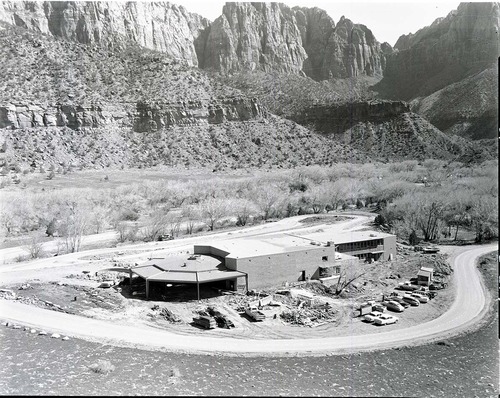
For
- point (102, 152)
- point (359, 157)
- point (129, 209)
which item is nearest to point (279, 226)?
point (129, 209)

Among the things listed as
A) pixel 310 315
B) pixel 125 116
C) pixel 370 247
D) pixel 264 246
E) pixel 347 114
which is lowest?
pixel 310 315

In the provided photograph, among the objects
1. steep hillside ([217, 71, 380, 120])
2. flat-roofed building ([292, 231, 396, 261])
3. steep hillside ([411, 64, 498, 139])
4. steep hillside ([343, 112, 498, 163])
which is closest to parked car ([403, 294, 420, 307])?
flat-roofed building ([292, 231, 396, 261])


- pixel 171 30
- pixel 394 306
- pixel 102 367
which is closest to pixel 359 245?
pixel 394 306

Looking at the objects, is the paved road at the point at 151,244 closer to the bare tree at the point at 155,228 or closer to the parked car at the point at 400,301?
the bare tree at the point at 155,228

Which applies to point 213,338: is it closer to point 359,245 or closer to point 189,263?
point 189,263

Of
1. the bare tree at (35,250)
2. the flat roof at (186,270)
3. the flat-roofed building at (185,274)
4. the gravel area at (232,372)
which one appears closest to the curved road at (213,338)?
the gravel area at (232,372)

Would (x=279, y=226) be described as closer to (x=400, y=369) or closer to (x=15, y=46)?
(x=400, y=369)
